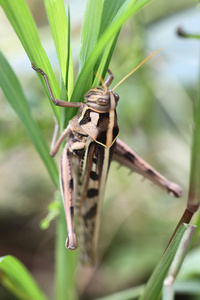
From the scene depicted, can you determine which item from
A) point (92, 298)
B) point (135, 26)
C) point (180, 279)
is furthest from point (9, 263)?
point (135, 26)

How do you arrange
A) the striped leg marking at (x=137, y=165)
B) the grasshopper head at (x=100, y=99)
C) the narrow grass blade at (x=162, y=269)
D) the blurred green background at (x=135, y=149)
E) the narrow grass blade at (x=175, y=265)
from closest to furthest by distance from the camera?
the narrow grass blade at (x=175, y=265) → the narrow grass blade at (x=162, y=269) → the grasshopper head at (x=100, y=99) → the striped leg marking at (x=137, y=165) → the blurred green background at (x=135, y=149)

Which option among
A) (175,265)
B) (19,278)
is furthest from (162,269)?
(19,278)

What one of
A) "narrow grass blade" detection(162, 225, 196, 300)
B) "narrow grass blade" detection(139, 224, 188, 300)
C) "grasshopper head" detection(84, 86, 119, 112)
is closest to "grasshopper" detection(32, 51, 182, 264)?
"grasshopper head" detection(84, 86, 119, 112)

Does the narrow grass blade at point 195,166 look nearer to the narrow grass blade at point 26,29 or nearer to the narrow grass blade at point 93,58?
the narrow grass blade at point 93,58

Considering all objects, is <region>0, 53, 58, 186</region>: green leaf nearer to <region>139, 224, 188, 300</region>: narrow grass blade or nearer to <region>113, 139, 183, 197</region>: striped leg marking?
<region>113, 139, 183, 197</region>: striped leg marking

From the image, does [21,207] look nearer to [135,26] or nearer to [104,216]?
[104,216]

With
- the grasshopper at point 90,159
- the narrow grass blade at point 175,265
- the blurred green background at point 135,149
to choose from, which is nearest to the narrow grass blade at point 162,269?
the narrow grass blade at point 175,265
